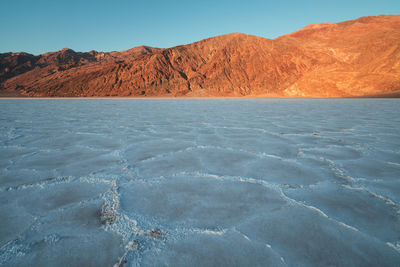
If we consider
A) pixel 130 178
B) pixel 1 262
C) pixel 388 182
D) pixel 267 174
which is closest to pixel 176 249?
pixel 1 262

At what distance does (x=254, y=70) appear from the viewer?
45.7 m

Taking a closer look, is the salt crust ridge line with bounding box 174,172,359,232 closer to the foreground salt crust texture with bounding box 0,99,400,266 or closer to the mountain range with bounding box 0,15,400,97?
the foreground salt crust texture with bounding box 0,99,400,266

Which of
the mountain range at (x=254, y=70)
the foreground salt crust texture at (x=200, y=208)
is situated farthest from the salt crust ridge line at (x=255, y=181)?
the mountain range at (x=254, y=70)

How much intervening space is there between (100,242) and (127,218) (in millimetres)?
251

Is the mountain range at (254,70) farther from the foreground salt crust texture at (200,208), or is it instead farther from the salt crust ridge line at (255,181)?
the salt crust ridge line at (255,181)

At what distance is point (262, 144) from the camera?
3.56m

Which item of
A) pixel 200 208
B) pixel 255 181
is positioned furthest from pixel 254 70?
pixel 200 208

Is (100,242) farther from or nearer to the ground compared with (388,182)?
farther from the ground

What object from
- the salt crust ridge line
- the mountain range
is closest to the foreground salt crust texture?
the salt crust ridge line

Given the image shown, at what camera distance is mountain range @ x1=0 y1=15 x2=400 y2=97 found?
33.2 meters

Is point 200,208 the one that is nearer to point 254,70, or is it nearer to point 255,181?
point 255,181

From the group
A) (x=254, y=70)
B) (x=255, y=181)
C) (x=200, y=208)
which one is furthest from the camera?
(x=254, y=70)

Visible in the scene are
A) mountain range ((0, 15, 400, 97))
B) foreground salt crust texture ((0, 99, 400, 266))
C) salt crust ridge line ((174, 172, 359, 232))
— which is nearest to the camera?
foreground salt crust texture ((0, 99, 400, 266))

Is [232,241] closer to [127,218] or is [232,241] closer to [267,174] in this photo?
[127,218]
